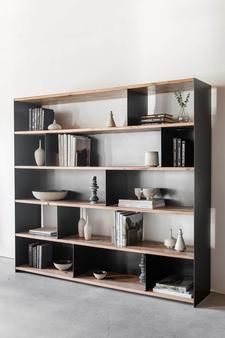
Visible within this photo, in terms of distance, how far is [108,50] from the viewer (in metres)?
3.89

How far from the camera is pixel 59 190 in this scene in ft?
13.6

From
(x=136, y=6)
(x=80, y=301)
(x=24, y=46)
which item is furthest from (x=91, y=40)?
(x=80, y=301)

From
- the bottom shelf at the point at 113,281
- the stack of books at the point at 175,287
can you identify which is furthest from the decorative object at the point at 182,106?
the bottom shelf at the point at 113,281

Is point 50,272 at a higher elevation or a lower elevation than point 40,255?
lower

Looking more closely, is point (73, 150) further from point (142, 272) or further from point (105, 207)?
point (142, 272)

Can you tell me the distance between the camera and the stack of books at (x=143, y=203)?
3305 mm

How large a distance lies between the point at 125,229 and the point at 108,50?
5.65 ft

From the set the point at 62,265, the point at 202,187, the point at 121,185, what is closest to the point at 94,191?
the point at 121,185

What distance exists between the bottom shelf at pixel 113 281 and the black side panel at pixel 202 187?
25cm

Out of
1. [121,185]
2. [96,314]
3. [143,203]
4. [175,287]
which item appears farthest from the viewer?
[121,185]

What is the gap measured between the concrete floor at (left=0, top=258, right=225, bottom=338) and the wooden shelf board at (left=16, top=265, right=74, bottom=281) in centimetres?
12

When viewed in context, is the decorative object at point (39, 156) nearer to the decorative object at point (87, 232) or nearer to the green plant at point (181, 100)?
the decorative object at point (87, 232)

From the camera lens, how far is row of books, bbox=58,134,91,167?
3760mm

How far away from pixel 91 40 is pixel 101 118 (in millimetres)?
793
